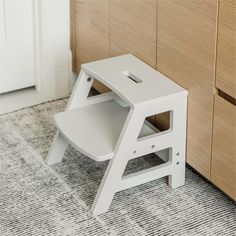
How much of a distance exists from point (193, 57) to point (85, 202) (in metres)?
0.52

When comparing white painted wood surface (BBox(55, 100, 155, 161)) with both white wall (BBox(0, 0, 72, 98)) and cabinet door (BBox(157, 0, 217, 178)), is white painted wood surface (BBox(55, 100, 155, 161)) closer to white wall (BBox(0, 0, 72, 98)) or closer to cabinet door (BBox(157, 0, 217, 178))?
cabinet door (BBox(157, 0, 217, 178))

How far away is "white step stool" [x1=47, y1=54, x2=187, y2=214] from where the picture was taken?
6.00 feet

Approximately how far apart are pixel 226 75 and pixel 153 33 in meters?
0.36

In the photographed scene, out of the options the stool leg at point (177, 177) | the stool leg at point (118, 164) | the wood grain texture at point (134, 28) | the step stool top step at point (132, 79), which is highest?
the wood grain texture at point (134, 28)

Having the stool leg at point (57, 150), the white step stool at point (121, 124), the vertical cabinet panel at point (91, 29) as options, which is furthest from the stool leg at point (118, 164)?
the vertical cabinet panel at point (91, 29)

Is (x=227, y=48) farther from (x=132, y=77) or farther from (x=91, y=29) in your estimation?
(x=91, y=29)

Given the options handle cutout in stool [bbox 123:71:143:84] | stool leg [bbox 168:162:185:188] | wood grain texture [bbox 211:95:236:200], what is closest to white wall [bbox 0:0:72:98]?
handle cutout in stool [bbox 123:71:143:84]

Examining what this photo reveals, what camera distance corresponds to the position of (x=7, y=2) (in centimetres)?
239

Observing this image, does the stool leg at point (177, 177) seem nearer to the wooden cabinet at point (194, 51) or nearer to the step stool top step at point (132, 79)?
the wooden cabinet at point (194, 51)

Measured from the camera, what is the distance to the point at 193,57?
184cm

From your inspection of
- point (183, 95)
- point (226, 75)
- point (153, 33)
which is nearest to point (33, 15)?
point (153, 33)

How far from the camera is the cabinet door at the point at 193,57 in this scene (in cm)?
177

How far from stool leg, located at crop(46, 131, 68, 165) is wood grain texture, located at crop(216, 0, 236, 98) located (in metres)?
0.58

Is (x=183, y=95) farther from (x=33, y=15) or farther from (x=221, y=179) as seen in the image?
(x=33, y=15)
